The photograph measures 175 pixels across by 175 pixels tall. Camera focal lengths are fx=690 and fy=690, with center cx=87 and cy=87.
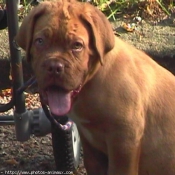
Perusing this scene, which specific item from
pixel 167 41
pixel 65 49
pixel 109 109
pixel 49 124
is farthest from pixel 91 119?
pixel 167 41

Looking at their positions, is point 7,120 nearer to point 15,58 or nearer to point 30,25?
point 15,58

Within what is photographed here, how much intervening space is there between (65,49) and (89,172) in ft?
3.20

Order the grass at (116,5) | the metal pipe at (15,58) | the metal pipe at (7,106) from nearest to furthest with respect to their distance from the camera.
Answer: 1. the metal pipe at (15,58)
2. the metal pipe at (7,106)
3. the grass at (116,5)

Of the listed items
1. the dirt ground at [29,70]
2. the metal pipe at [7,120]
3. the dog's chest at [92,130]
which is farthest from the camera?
the dirt ground at [29,70]

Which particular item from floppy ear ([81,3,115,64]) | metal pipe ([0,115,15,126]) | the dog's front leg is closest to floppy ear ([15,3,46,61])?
floppy ear ([81,3,115,64])

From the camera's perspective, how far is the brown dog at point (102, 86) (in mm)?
2781

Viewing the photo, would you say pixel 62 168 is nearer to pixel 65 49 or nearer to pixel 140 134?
pixel 140 134

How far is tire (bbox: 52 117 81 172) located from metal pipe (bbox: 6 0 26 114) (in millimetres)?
219

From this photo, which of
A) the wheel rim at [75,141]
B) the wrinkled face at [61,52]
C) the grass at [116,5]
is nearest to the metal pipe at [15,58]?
the wheel rim at [75,141]

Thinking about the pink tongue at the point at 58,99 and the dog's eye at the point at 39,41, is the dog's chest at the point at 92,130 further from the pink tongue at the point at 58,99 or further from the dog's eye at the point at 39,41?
the dog's eye at the point at 39,41

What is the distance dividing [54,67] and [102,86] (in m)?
0.33

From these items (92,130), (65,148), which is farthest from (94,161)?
(92,130)

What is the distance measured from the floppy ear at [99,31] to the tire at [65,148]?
894 millimetres

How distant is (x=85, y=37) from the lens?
2.81 m
